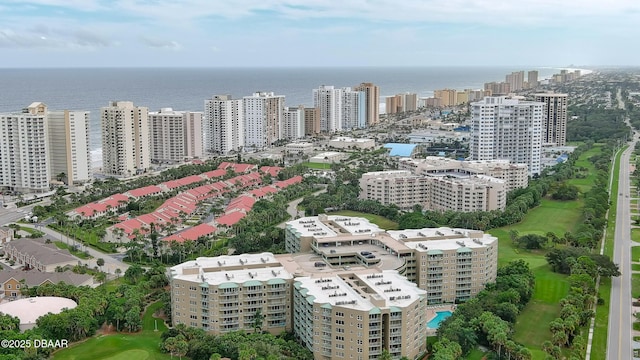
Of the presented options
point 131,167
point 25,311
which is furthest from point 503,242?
point 131,167

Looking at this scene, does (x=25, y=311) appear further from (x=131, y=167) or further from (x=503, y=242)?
(x=131, y=167)

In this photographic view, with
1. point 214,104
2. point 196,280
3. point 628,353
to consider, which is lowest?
point 628,353

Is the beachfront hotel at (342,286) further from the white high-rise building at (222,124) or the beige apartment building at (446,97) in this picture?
the beige apartment building at (446,97)

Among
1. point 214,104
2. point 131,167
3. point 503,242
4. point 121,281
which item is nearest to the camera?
point 121,281

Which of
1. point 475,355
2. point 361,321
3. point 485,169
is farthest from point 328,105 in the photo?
point 361,321

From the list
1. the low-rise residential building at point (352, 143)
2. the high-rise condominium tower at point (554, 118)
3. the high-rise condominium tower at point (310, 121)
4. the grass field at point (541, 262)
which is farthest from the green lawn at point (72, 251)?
the high-rise condominium tower at point (310, 121)

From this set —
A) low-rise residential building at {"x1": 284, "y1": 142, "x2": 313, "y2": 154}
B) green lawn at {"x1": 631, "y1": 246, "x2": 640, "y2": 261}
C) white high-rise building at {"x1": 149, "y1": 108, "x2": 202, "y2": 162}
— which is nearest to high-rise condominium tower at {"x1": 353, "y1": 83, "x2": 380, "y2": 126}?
low-rise residential building at {"x1": 284, "y1": 142, "x2": 313, "y2": 154}

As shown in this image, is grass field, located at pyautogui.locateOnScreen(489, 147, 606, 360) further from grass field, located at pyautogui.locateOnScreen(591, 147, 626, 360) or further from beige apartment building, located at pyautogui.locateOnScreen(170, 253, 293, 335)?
beige apartment building, located at pyautogui.locateOnScreen(170, 253, 293, 335)
